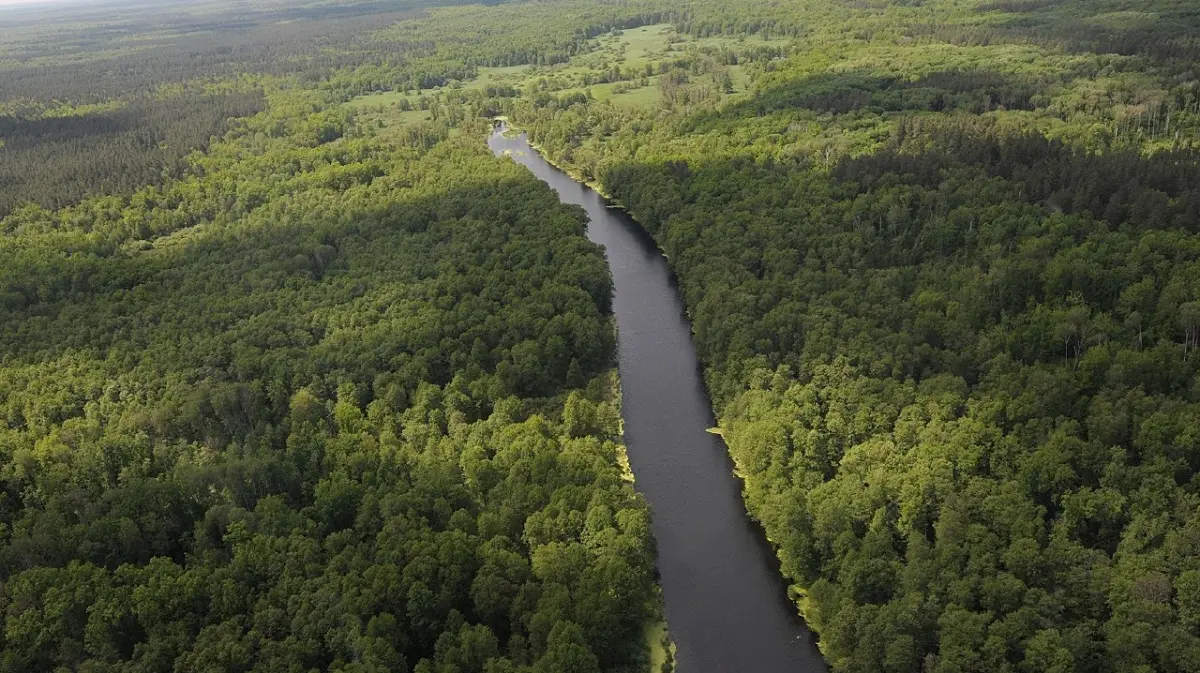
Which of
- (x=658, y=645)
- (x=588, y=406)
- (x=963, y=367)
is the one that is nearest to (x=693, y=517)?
(x=588, y=406)

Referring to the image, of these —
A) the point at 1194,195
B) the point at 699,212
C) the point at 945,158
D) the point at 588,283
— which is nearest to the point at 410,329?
the point at 588,283

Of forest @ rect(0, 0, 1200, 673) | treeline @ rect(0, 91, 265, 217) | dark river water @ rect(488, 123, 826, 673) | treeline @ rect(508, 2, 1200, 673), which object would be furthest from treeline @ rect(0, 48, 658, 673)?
treeline @ rect(0, 91, 265, 217)

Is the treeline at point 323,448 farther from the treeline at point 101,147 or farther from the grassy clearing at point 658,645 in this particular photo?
the treeline at point 101,147

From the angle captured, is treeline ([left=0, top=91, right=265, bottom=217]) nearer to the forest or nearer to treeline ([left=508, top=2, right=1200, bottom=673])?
the forest

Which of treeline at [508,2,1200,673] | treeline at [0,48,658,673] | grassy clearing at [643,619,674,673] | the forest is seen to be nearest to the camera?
treeline at [508,2,1200,673]

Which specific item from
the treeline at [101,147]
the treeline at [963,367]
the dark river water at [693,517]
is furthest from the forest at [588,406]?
the treeline at [101,147]
